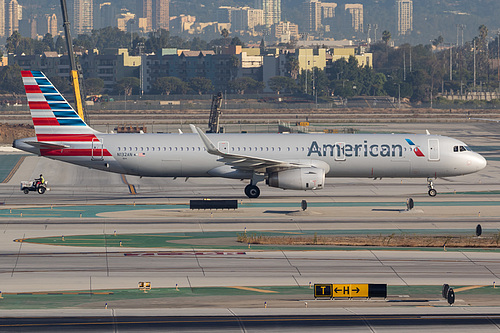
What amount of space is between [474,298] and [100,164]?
31.4 m

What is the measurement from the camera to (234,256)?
36.9 metres

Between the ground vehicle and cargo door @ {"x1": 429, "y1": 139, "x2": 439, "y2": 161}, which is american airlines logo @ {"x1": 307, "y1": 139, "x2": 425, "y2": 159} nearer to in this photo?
cargo door @ {"x1": 429, "y1": 139, "x2": 439, "y2": 161}

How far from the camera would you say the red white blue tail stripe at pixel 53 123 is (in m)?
54.2

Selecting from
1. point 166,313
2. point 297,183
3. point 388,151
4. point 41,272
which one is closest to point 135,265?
point 41,272

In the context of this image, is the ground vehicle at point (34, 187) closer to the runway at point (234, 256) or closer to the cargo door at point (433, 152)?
the runway at point (234, 256)

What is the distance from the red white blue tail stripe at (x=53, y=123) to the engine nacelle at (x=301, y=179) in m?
12.3

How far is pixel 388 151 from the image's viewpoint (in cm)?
5484

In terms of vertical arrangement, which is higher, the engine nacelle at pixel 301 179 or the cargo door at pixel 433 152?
the cargo door at pixel 433 152

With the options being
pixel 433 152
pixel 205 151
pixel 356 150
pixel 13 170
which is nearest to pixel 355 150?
Result: pixel 356 150

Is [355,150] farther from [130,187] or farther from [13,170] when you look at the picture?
[13,170]

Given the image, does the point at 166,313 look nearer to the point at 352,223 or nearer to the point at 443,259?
the point at 443,259

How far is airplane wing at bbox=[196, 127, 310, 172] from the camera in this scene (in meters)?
51.6

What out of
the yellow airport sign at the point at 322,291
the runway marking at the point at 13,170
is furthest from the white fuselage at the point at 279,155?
Answer: the yellow airport sign at the point at 322,291

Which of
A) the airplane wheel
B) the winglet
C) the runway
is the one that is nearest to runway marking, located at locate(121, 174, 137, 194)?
the runway
